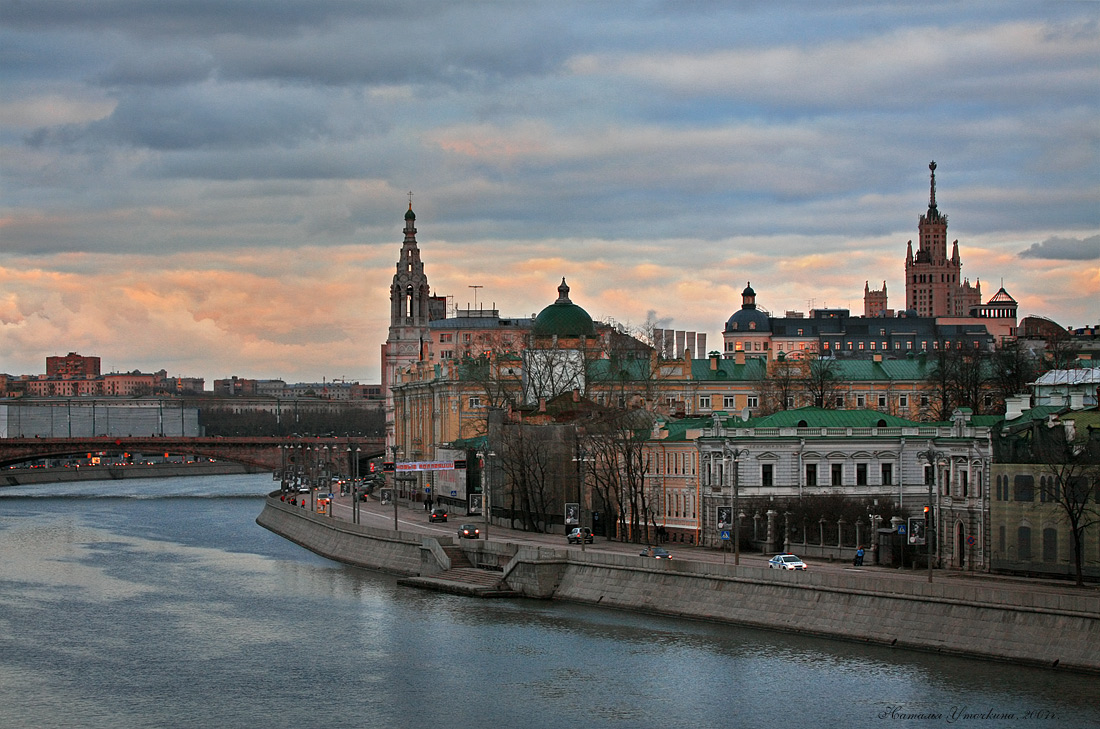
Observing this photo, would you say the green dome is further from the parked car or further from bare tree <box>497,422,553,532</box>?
the parked car

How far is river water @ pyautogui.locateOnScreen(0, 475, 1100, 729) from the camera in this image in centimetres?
4616

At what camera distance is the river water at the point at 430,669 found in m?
46.2

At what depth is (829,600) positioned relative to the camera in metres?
54.9

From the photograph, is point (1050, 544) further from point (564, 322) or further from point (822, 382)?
point (564, 322)

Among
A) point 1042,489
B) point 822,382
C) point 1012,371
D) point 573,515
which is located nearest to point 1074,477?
point 1042,489

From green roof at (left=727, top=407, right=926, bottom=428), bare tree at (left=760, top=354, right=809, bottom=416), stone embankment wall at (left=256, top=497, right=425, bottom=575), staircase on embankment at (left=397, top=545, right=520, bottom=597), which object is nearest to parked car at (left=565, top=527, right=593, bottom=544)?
staircase on embankment at (left=397, top=545, right=520, bottom=597)

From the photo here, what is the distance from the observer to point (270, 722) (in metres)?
46.7

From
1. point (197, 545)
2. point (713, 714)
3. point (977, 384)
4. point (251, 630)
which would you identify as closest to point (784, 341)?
point (977, 384)

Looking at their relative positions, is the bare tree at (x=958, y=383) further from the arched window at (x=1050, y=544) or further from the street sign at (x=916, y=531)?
the arched window at (x=1050, y=544)

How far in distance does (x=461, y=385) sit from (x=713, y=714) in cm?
7852

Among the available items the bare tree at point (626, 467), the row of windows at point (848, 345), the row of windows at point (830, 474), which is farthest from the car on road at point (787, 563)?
the row of windows at point (848, 345)

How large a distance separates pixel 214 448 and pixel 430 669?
454 feet

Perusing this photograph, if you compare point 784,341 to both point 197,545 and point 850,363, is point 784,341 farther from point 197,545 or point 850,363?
point 197,545

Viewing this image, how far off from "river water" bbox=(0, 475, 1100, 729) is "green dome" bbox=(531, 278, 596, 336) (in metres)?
47.1
